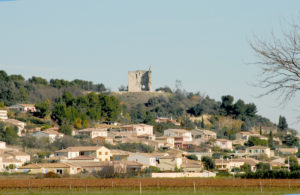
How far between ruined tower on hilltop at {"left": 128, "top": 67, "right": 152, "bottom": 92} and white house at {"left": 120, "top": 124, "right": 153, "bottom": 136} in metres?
40.3

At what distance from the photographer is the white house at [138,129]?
266 ft

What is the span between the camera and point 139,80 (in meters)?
125

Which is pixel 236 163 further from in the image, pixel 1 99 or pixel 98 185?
pixel 1 99

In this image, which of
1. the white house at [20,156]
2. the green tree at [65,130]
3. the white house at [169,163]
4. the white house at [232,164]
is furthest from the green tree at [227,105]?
the white house at [20,156]

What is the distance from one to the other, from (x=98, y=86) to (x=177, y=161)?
77201 millimetres

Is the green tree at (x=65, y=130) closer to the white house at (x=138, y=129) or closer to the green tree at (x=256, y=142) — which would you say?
the white house at (x=138, y=129)

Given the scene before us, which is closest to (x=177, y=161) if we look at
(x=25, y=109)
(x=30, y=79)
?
(x=25, y=109)

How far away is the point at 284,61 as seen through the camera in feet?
34.6

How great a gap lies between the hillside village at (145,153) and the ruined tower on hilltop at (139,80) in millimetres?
24170

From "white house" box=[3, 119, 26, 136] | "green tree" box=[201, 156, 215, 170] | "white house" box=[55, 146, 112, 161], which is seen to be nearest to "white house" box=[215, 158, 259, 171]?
"green tree" box=[201, 156, 215, 170]

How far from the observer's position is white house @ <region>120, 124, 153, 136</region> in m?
81.0

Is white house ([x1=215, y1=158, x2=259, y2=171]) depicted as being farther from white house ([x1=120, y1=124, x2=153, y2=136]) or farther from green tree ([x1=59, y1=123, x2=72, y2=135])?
green tree ([x1=59, y1=123, x2=72, y2=135])

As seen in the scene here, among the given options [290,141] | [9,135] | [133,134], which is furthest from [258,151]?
[9,135]

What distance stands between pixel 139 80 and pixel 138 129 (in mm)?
43939
